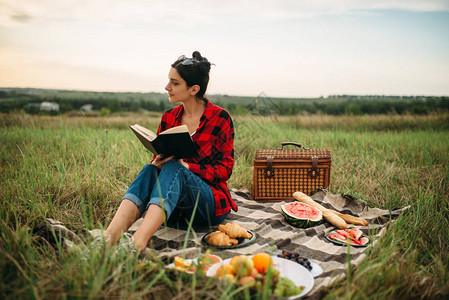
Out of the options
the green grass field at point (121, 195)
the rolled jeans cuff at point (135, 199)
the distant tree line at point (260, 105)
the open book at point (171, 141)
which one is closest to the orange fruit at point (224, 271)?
the green grass field at point (121, 195)

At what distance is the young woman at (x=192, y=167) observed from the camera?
2.92 meters

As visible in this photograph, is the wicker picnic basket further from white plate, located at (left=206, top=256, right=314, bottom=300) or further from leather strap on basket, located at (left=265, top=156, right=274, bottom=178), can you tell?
white plate, located at (left=206, top=256, right=314, bottom=300)

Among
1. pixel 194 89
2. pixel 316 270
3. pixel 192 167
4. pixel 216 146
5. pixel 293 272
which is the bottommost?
pixel 316 270

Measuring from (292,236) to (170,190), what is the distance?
1.28m

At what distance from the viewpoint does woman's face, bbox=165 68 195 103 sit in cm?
347

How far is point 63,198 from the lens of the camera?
3.80 meters

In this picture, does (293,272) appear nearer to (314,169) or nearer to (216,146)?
(216,146)

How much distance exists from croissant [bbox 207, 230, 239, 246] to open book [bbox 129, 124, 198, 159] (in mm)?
739

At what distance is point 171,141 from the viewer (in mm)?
2760

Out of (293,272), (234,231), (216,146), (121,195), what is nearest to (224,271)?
(293,272)

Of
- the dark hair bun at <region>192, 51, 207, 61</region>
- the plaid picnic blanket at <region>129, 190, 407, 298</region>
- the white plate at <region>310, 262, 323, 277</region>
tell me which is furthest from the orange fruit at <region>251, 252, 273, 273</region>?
the dark hair bun at <region>192, 51, 207, 61</region>

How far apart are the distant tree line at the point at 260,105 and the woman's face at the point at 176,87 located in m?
2.42

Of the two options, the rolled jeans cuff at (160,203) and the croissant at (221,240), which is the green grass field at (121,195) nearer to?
the rolled jeans cuff at (160,203)

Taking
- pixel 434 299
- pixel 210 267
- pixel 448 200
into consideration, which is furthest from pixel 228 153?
pixel 448 200
